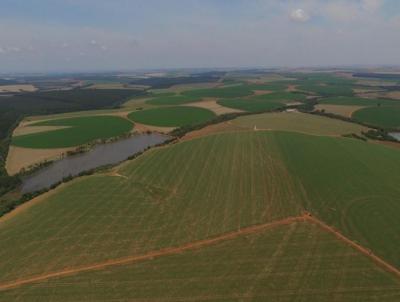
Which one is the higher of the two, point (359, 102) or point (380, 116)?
point (359, 102)

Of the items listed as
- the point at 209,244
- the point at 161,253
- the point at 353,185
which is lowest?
the point at 161,253

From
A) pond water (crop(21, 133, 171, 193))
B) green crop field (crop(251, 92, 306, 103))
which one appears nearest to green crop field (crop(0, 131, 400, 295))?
pond water (crop(21, 133, 171, 193))

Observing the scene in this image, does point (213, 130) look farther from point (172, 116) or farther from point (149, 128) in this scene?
point (172, 116)

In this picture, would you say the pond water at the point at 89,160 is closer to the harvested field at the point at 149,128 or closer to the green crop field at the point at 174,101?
the harvested field at the point at 149,128

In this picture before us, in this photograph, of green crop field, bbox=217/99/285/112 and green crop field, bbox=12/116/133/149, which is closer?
green crop field, bbox=12/116/133/149

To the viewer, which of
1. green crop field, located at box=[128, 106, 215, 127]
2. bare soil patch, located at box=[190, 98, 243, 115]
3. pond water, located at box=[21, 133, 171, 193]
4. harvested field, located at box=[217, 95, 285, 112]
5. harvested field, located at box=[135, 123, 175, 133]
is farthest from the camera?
harvested field, located at box=[217, 95, 285, 112]

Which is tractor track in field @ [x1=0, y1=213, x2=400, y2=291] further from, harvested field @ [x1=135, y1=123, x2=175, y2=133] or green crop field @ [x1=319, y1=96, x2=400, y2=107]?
green crop field @ [x1=319, y1=96, x2=400, y2=107]

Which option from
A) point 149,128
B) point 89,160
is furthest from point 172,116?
point 89,160

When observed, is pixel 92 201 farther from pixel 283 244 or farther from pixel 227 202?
pixel 283 244

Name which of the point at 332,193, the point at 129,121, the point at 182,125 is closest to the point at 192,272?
the point at 332,193
